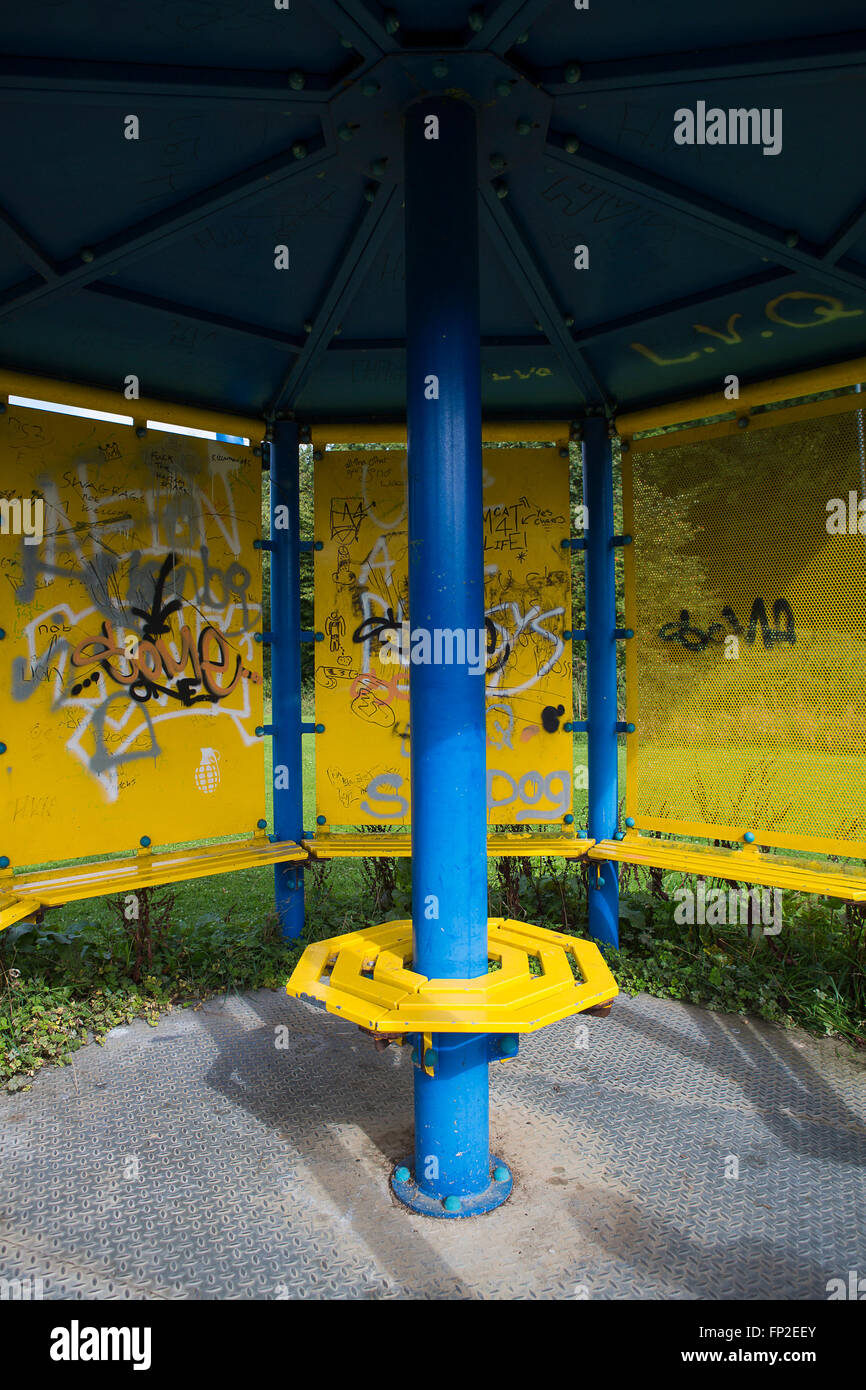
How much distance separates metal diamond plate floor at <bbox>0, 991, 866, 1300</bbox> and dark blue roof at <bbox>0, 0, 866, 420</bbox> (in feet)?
13.1

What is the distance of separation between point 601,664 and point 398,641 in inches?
55.7

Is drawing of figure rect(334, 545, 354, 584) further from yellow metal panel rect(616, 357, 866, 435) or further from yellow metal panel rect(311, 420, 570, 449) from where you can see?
yellow metal panel rect(616, 357, 866, 435)

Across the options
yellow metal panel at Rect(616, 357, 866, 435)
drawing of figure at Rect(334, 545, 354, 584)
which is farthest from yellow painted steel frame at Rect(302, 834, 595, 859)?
yellow metal panel at Rect(616, 357, 866, 435)

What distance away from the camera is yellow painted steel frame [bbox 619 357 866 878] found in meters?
4.96

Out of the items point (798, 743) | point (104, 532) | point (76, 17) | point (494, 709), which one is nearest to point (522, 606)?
point (494, 709)

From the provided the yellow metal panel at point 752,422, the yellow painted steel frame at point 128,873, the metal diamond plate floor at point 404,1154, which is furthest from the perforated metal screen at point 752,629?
the yellow painted steel frame at point 128,873

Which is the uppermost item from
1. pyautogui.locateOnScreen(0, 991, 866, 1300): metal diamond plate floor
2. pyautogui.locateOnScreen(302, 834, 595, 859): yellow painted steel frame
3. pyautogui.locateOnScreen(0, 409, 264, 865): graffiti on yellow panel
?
pyautogui.locateOnScreen(0, 409, 264, 865): graffiti on yellow panel

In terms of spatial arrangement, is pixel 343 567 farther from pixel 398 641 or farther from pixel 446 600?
pixel 446 600

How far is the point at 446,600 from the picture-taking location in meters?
3.27

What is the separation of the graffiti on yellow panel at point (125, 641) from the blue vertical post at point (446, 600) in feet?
9.19

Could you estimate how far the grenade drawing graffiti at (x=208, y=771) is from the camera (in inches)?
229

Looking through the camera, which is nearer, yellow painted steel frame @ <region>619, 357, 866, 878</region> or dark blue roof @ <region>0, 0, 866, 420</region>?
dark blue roof @ <region>0, 0, 866, 420</region>

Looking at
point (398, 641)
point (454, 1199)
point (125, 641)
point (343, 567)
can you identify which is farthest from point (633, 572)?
point (454, 1199)
